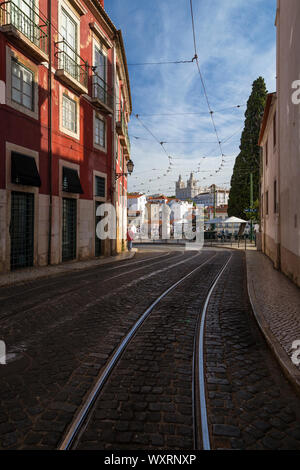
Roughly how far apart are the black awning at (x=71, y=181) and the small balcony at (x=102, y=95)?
14.5 ft

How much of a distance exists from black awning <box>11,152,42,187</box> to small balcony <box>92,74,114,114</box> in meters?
6.35

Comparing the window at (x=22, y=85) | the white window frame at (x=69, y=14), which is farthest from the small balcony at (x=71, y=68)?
the window at (x=22, y=85)

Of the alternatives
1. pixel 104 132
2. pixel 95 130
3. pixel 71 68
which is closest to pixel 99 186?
pixel 95 130

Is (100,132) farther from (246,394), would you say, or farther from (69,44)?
(246,394)

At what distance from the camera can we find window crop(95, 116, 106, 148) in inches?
687

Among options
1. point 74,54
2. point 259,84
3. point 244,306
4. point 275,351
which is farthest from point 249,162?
point 275,351

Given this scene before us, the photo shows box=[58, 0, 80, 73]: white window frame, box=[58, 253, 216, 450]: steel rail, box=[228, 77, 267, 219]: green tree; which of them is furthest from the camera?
box=[228, 77, 267, 219]: green tree

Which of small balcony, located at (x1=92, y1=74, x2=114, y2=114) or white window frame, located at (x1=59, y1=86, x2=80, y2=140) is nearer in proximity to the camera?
white window frame, located at (x1=59, y1=86, x2=80, y2=140)

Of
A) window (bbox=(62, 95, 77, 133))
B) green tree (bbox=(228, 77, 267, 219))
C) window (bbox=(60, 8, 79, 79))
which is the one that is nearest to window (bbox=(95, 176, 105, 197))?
window (bbox=(62, 95, 77, 133))

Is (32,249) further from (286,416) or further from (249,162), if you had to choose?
(249,162)

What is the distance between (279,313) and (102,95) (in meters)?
16.1

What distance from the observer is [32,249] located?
484 inches

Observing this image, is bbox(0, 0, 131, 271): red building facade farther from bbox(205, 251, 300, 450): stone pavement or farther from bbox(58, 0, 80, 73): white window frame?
bbox(205, 251, 300, 450): stone pavement
